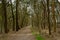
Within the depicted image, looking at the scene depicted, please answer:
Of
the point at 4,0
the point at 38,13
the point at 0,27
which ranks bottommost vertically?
the point at 0,27

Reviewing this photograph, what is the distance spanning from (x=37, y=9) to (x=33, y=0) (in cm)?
728

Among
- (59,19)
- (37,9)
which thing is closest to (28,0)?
(37,9)

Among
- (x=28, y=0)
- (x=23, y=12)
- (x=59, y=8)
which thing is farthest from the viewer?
(x=23, y=12)

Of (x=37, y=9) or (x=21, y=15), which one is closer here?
(x=37, y=9)

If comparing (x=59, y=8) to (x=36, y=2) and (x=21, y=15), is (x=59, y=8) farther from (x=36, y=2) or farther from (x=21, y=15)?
(x=21, y=15)

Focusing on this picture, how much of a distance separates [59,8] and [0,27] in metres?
18.1

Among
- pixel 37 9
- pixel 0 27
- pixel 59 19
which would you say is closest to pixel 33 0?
pixel 37 9

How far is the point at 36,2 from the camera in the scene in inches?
1665

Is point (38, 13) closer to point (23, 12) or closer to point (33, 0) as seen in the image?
point (33, 0)

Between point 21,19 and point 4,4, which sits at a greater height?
point 4,4

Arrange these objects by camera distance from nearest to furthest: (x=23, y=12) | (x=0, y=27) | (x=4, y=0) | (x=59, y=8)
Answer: (x=4, y=0)
(x=59, y=8)
(x=0, y=27)
(x=23, y=12)

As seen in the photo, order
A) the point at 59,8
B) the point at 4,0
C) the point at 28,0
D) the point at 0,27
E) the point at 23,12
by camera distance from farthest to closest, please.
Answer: the point at 23,12, the point at 0,27, the point at 59,8, the point at 28,0, the point at 4,0

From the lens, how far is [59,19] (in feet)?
195

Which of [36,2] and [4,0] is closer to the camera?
[4,0]
